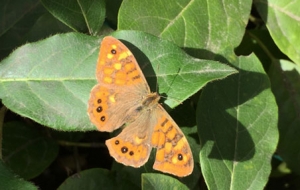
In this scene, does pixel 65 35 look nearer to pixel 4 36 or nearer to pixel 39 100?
pixel 39 100

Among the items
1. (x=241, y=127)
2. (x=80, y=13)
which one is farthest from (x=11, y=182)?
(x=241, y=127)

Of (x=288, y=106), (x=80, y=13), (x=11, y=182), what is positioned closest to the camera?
(x=11, y=182)

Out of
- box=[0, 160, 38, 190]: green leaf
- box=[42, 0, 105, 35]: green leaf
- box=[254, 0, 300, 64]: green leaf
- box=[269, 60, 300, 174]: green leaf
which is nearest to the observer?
box=[0, 160, 38, 190]: green leaf

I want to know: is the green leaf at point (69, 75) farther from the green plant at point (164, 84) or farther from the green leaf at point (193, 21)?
the green leaf at point (193, 21)

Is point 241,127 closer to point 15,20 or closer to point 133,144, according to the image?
point 133,144

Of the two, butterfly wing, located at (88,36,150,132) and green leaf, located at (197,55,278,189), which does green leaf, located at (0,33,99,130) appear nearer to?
butterfly wing, located at (88,36,150,132)

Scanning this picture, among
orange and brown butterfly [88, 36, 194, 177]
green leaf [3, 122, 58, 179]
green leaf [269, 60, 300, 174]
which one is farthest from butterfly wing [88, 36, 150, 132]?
green leaf [269, 60, 300, 174]

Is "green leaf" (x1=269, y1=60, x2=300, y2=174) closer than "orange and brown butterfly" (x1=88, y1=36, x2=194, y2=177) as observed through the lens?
No

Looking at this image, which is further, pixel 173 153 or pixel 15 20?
pixel 15 20
